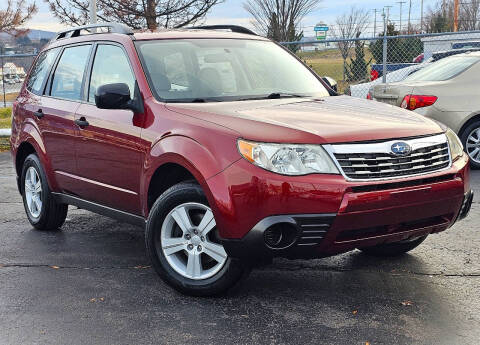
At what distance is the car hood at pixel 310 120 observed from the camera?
4.17m

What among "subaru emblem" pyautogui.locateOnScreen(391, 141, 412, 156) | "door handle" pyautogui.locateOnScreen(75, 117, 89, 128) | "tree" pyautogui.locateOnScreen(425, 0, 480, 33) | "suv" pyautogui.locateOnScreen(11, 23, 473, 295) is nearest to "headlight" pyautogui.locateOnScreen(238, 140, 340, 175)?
"suv" pyautogui.locateOnScreen(11, 23, 473, 295)

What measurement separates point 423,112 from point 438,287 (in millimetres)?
5000

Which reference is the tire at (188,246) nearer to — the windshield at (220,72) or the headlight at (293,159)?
the headlight at (293,159)

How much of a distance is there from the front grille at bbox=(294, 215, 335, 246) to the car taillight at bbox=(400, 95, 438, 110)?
5776 millimetres

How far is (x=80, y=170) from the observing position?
5.78 m

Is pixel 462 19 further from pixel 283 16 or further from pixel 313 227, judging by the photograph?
pixel 313 227

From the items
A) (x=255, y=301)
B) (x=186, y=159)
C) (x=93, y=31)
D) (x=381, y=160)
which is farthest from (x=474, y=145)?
(x=186, y=159)

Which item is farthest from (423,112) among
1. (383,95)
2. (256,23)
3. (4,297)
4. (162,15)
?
(256,23)

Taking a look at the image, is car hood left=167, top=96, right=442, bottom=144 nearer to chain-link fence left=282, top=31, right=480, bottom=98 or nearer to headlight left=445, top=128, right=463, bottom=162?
headlight left=445, top=128, right=463, bottom=162

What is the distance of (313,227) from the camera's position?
4.03 metres

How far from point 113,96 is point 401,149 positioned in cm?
198

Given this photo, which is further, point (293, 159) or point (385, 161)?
point (385, 161)

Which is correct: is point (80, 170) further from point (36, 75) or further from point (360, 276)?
point (360, 276)

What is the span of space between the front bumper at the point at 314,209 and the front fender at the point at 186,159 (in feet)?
0.20
